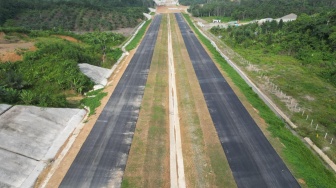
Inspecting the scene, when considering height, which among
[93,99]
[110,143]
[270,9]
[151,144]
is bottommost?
[151,144]

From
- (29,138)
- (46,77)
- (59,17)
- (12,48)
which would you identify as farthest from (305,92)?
(59,17)

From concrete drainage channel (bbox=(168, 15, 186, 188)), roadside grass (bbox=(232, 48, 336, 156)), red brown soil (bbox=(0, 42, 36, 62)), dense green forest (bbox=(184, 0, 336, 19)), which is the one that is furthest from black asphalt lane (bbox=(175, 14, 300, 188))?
dense green forest (bbox=(184, 0, 336, 19))

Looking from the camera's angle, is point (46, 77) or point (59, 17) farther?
point (59, 17)

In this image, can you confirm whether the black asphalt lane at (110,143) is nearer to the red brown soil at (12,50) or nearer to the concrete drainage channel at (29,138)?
the concrete drainage channel at (29,138)

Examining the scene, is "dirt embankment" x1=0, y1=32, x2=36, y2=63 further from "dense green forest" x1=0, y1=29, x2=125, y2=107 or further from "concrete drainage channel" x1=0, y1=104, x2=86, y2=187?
"concrete drainage channel" x1=0, y1=104, x2=86, y2=187

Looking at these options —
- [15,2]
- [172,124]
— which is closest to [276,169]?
[172,124]

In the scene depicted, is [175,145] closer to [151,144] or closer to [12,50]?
[151,144]

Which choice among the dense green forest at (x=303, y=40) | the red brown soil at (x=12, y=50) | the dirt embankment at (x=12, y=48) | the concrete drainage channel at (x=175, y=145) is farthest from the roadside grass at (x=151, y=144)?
the dense green forest at (x=303, y=40)
